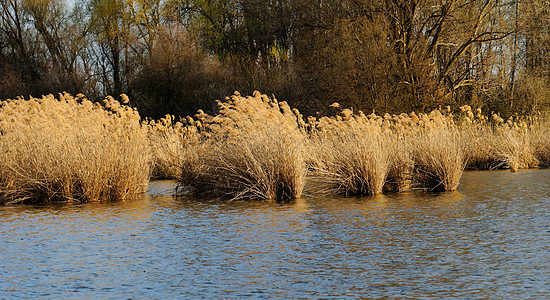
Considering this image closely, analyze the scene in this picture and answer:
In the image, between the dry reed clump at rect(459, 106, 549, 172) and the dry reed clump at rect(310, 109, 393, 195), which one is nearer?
the dry reed clump at rect(310, 109, 393, 195)

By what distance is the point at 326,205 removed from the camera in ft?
26.4

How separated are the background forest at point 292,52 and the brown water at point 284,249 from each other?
6899mm

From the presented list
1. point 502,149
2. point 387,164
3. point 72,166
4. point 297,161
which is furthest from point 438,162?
point 72,166

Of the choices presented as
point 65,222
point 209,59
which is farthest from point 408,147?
point 209,59

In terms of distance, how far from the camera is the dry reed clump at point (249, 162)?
875 centimetres

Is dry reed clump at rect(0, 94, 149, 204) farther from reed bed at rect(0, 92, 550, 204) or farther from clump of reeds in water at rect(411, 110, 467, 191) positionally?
clump of reeds in water at rect(411, 110, 467, 191)

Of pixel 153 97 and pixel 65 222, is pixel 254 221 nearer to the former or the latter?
pixel 65 222

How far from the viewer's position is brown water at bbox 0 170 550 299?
13.3ft

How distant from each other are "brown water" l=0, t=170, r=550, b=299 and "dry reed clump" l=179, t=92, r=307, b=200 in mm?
646

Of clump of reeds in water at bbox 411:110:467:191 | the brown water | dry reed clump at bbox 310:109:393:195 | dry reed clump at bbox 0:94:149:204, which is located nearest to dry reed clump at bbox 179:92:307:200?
dry reed clump at bbox 310:109:393:195

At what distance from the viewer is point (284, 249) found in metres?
5.28

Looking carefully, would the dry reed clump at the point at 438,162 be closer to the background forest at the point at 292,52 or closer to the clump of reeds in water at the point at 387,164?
the clump of reeds in water at the point at 387,164

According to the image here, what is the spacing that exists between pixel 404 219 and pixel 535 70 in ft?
70.2

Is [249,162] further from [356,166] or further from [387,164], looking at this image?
[387,164]
